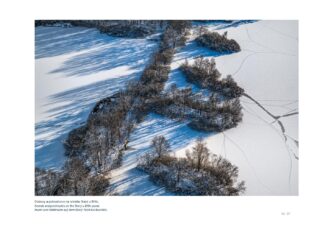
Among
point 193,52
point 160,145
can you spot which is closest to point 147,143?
point 160,145

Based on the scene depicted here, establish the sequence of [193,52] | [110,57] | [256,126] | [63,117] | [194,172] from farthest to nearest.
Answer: [193,52], [110,57], [63,117], [256,126], [194,172]

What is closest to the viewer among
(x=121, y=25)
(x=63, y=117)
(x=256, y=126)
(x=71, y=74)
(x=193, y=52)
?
(x=256, y=126)

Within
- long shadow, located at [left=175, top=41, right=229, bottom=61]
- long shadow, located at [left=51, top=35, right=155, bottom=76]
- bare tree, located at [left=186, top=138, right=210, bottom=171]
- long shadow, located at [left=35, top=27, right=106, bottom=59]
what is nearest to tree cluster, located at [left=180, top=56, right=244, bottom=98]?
long shadow, located at [left=175, top=41, right=229, bottom=61]

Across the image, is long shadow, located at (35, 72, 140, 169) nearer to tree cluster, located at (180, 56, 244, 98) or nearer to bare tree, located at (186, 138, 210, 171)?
tree cluster, located at (180, 56, 244, 98)

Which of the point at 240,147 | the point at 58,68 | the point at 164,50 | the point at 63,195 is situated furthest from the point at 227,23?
the point at 63,195

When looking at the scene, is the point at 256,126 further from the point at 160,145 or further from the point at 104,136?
the point at 104,136

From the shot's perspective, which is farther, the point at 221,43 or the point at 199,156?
the point at 221,43
